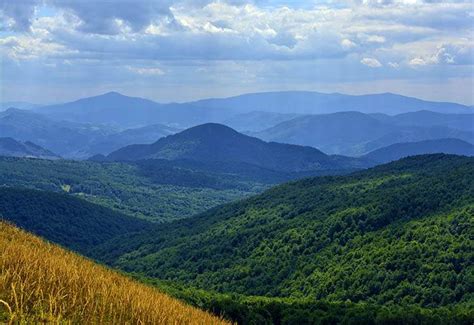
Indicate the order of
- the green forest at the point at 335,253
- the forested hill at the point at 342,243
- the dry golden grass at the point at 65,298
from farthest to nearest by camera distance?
the forested hill at the point at 342,243 < the green forest at the point at 335,253 < the dry golden grass at the point at 65,298

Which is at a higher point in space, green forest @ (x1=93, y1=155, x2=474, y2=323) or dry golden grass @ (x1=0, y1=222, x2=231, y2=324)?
dry golden grass @ (x1=0, y1=222, x2=231, y2=324)

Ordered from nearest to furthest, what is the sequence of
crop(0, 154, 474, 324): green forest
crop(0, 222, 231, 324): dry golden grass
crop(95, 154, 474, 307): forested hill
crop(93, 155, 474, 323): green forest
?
crop(0, 222, 231, 324): dry golden grass, crop(0, 154, 474, 324): green forest, crop(93, 155, 474, 323): green forest, crop(95, 154, 474, 307): forested hill

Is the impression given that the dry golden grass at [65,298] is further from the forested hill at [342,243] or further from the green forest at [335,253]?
the forested hill at [342,243]

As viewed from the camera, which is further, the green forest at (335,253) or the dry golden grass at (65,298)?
the green forest at (335,253)

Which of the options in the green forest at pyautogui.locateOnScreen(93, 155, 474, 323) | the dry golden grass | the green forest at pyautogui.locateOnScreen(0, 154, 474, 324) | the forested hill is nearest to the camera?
the dry golden grass

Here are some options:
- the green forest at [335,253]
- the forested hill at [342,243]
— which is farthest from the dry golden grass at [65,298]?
the forested hill at [342,243]

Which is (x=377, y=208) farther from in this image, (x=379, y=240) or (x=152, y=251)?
(x=152, y=251)

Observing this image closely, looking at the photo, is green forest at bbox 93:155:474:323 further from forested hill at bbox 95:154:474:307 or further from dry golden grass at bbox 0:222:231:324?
dry golden grass at bbox 0:222:231:324

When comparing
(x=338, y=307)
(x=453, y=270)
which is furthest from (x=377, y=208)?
(x=338, y=307)

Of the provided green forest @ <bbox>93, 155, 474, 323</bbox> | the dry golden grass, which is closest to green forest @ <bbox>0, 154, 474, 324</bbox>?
green forest @ <bbox>93, 155, 474, 323</bbox>
